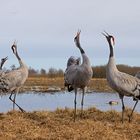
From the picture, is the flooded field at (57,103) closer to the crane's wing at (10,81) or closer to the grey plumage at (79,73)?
the crane's wing at (10,81)

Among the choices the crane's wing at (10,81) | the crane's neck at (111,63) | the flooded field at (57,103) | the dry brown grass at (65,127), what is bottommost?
the flooded field at (57,103)

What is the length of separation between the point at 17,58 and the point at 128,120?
4.79 metres

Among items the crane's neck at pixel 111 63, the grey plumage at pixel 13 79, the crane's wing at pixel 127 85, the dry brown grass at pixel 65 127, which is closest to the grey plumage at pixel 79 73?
the crane's neck at pixel 111 63

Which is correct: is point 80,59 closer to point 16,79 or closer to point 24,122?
point 16,79

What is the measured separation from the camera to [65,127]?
36.7ft

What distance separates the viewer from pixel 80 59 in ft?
47.1

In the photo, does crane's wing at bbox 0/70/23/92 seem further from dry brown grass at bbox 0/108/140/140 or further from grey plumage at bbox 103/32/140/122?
grey plumage at bbox 103/32/140/122

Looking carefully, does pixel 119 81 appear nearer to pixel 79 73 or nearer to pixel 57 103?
pixel 79 73

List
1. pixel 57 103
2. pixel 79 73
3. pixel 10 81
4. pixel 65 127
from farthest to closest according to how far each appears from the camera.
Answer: pixel 57 103, pixel 10 81, pixel 79 73, pixel 65 127

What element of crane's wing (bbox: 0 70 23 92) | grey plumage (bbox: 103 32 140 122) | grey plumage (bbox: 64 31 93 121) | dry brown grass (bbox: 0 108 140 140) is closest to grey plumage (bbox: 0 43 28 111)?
crane's wing (bbox: 0 70 23 92)

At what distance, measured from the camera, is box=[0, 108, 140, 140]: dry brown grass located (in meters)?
10.3

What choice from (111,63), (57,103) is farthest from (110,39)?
(57,103)

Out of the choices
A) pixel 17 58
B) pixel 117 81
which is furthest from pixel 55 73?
pixel 117 81

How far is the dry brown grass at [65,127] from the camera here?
33.7ft
